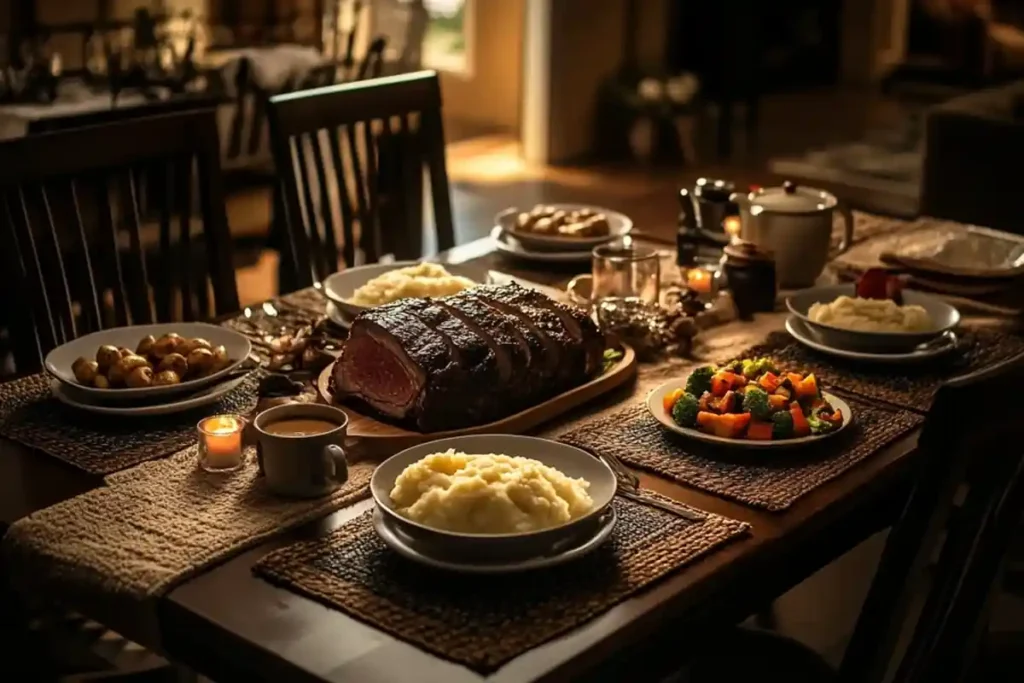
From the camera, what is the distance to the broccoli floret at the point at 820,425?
1700 millimetres

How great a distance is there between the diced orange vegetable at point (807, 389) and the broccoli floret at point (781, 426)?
9 cm

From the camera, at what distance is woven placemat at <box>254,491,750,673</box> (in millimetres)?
1244

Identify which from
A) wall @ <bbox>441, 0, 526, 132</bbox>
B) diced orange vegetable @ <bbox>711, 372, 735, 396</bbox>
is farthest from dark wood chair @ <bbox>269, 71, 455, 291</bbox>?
wall @ <bbox>441, 0, 526, 132</bbox>

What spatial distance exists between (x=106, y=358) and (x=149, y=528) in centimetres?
41

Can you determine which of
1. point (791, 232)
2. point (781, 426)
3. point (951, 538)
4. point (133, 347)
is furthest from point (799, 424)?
point (133, 347)

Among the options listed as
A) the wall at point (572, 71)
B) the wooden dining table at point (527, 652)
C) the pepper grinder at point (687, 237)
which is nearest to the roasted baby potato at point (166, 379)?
the wooden dining table at point (527, 652)

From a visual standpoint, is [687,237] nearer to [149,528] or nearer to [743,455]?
[743,455]

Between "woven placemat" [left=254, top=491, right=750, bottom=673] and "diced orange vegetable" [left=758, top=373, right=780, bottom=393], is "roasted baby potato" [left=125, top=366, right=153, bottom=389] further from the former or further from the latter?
"diced orange vegetable" [left=758, top=373, right=780, bottom=393]

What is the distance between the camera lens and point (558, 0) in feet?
23.0

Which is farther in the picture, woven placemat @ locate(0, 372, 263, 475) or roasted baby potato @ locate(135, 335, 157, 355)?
roasted baby potato @ locate(135, 335, 157, 355)

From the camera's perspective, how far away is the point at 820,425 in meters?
1.71

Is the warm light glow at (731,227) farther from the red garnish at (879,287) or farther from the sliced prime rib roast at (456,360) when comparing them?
the sliced prime rib roast at (456,360)

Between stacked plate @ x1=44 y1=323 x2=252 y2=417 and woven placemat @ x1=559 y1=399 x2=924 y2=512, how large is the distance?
18.4 inches

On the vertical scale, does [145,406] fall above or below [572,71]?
above
